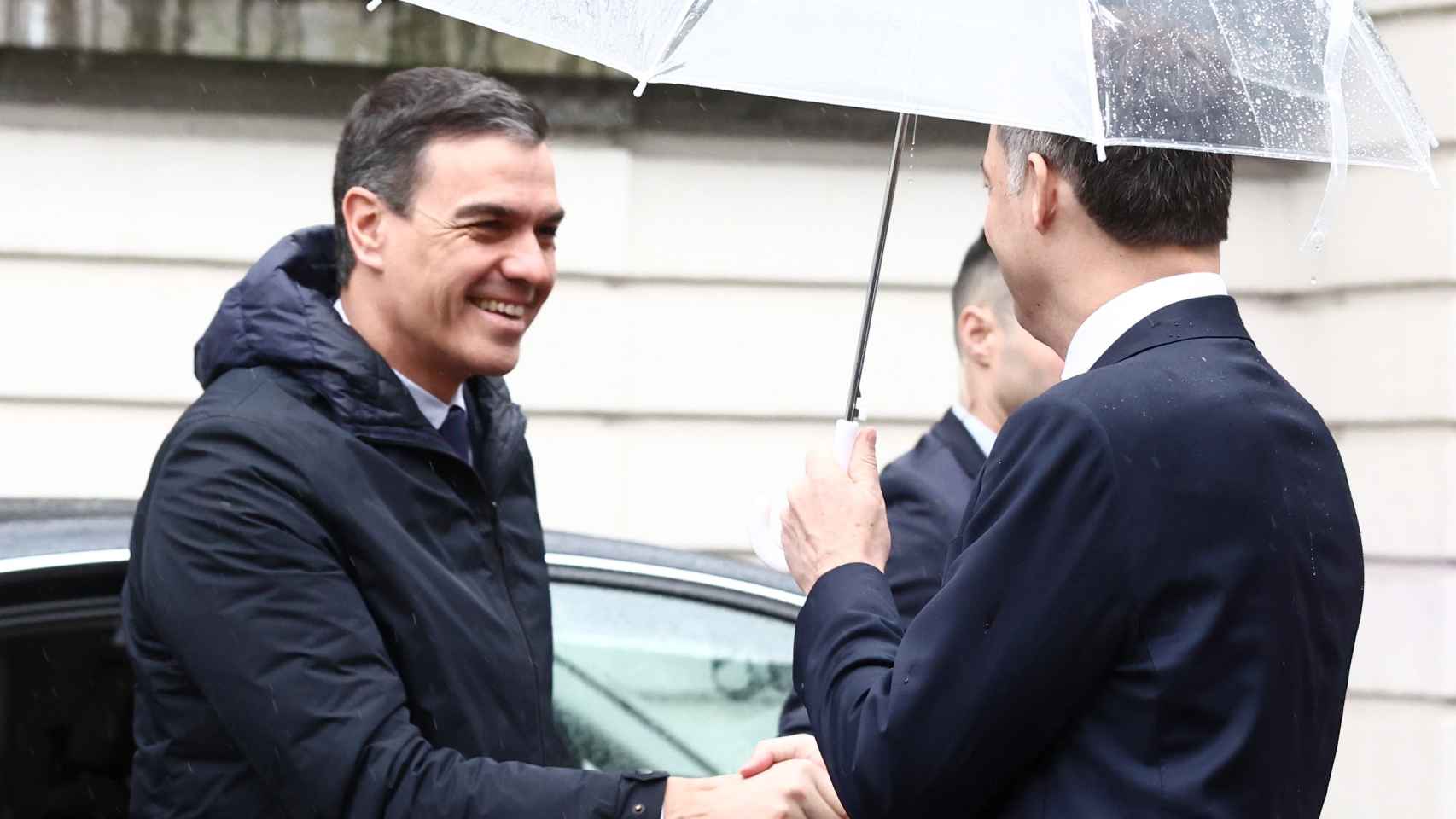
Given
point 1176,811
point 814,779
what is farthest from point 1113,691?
point 814,779

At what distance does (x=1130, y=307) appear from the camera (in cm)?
199

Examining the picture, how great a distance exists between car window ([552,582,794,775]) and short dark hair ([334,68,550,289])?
0.77 m

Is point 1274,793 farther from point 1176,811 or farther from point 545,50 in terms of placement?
point 545,50

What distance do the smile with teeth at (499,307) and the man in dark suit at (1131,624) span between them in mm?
1059

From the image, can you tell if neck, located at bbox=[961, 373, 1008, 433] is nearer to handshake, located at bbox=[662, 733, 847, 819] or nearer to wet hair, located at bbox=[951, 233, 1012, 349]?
wet hair, located at bbox=[951, 233, 1012, 349]

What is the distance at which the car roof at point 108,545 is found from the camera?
2838 millimetres

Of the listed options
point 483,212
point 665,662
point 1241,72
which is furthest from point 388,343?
point 1241,72

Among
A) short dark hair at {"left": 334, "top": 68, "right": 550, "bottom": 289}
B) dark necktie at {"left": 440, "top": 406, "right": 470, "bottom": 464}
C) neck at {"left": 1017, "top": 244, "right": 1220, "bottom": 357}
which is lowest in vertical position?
dark necktie at {"left": 440, "top": 406, "right": 470, "bottom": 464}

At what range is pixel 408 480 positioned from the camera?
8.48ft

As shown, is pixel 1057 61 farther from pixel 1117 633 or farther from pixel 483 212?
pixel 483 212

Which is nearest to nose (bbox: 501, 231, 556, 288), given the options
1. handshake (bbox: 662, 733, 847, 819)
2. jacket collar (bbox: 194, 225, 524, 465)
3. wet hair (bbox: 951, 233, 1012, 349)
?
jacket collar (bbox: 194, 225, 524, 465)

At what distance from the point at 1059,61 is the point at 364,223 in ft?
4.00

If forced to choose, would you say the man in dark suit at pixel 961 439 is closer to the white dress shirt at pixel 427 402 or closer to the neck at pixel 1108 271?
the white dress shirt at pixel 427 402

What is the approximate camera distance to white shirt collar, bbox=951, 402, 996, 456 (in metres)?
3.38
